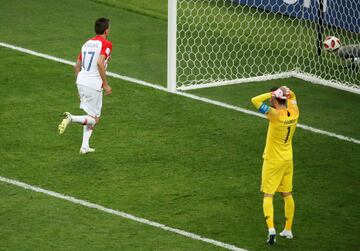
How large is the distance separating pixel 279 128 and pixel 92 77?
369 cm

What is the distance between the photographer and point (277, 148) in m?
13.4

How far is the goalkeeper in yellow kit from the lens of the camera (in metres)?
13.3

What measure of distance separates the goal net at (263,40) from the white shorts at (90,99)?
3992mm

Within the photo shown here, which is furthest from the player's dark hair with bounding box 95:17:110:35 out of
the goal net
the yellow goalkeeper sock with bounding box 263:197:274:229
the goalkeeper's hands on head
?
the goal net

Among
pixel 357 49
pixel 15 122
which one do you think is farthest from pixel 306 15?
pixel 15 122

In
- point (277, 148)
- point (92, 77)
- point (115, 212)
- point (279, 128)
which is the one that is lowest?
point (115, 212)

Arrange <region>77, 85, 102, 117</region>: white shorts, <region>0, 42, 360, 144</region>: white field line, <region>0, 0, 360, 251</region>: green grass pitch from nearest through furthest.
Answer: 1. <region>0, 0, 360, 251</region>: green grass pitch
2. <region>77, 85, 102, 117</region>: white shorts
3. <region>0, 42, 360, 144</region>: white field line

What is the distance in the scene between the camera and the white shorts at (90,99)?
16.0 meters

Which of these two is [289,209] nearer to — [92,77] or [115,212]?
[115,212]

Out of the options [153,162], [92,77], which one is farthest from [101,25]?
[153,162]

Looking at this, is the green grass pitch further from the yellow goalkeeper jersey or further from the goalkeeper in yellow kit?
the yellow goalkeeper jersey

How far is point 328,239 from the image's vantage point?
535 inches

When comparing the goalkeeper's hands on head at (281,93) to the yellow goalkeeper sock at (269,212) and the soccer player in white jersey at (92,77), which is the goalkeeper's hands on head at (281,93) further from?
the soccer player in white jersey at (92,77)

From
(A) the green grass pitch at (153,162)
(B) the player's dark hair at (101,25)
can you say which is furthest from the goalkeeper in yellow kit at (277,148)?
(B) the player's dark hair at (101,25)
